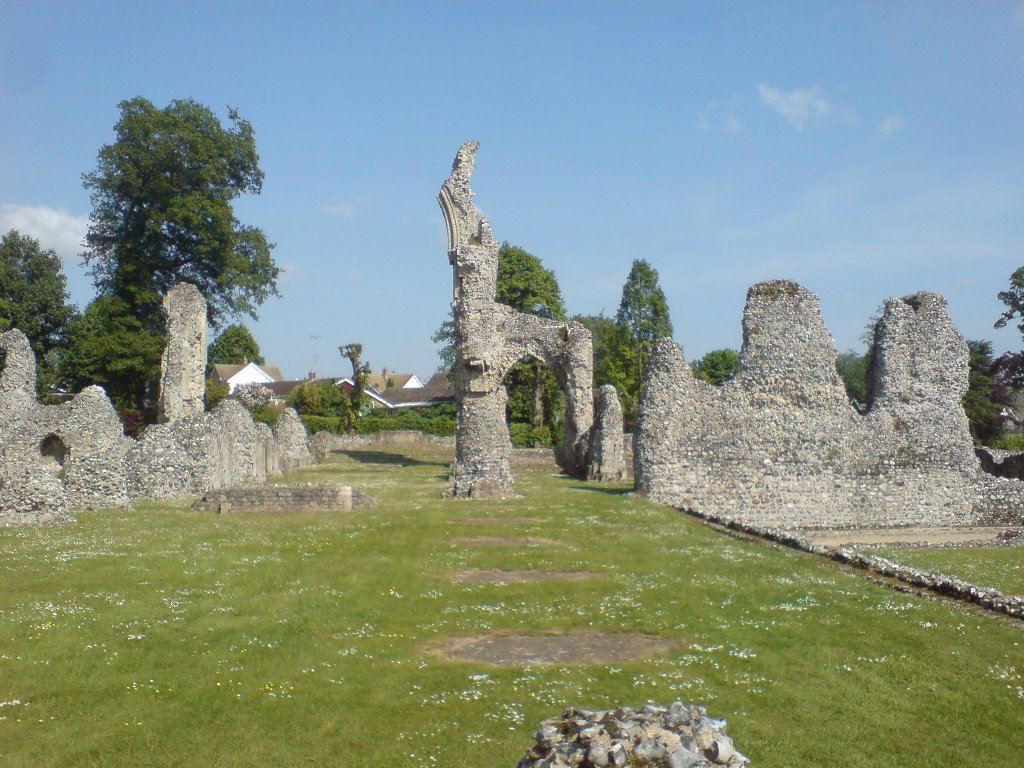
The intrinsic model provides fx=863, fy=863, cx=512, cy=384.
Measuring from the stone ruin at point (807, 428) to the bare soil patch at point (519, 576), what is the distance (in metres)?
8.95

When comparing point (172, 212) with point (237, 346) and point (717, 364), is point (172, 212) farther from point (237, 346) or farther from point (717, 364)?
point (237, 346)

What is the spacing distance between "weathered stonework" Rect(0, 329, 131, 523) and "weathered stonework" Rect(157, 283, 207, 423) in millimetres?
5511

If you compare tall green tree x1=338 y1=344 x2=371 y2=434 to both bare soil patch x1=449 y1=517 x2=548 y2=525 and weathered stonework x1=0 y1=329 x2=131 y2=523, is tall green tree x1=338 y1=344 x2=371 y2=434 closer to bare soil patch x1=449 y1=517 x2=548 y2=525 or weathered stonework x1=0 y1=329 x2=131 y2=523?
weathered stonework x1=0 y1=329 x2=131 y2=523

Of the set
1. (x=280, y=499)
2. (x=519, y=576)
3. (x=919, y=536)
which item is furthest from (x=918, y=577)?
(x=280, y=499)

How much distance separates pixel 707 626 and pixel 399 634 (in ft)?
11.8

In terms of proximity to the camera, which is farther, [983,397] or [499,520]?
[983,397]

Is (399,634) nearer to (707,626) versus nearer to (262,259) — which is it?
(707,626)

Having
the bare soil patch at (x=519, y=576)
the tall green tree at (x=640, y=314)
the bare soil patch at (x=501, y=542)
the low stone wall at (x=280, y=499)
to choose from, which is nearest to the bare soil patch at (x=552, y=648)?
the bare soil patch at (x=519, y=576)

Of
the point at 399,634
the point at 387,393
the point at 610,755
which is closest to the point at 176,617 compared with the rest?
the point at 399,634

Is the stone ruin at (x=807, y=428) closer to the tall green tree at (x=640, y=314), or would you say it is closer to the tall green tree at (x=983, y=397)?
the tall green tree at (x=983, y=397)

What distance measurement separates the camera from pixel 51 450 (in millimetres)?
31766

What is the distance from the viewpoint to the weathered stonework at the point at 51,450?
16.9 meters

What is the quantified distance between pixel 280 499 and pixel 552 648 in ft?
41.4

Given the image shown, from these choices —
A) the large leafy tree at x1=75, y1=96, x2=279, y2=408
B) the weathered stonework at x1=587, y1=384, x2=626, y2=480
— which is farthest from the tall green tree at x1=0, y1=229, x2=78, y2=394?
the weathered stonework at x1=587, y1=384, x2=626, y2=480
